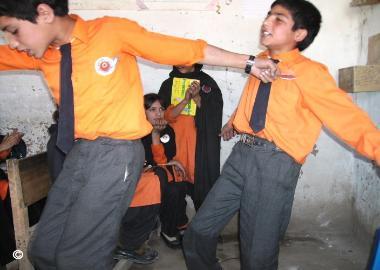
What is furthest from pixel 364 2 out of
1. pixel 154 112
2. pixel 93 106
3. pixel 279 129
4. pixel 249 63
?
pixel 93 106

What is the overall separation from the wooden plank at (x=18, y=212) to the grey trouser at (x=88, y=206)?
1.96 ft

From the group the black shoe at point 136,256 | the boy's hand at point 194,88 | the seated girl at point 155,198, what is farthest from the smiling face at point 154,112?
the black shoe at point 136,256

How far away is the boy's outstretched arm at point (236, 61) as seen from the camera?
1.59 metres

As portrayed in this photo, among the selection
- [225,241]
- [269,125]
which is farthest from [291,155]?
[225,241]

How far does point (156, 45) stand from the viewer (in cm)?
152

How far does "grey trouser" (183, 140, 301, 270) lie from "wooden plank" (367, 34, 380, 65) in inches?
55.7

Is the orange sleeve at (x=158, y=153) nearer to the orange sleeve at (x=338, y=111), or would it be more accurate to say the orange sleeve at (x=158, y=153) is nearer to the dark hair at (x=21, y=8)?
the orange sleeve at (x=338, y=111)

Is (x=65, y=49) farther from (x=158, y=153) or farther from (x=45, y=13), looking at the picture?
(x=158, y=153)

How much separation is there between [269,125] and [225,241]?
1.71 meters

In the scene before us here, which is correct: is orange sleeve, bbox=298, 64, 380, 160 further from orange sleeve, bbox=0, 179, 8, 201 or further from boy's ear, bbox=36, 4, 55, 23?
orange sleeve, bbox=0, 179, 8, 201

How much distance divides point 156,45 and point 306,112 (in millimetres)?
923

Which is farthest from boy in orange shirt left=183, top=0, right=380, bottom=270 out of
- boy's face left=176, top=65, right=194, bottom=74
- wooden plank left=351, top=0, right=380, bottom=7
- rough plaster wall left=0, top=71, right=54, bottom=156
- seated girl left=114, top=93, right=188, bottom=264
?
rough plaster wall left=0, top=71, right=54, bottom=156

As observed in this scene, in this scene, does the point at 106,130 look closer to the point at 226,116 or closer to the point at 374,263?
the point at 374,263

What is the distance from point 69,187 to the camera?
161 centimetres
